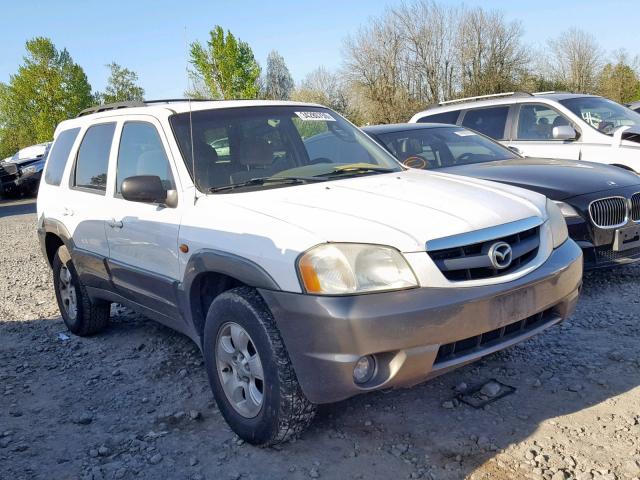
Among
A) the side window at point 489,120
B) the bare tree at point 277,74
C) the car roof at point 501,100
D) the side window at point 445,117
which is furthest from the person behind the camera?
the bare tree at point 277,74

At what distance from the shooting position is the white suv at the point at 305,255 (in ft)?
9.11

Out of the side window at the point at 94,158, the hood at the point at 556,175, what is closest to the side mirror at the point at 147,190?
the side window at the point at 94,158

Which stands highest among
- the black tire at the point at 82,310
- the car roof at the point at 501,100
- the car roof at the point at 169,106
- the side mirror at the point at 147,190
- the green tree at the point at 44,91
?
the green tree at the point at 44,91

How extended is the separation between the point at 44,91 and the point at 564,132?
137ft

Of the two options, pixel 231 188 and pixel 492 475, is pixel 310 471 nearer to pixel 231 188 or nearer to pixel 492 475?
pixel 492 475

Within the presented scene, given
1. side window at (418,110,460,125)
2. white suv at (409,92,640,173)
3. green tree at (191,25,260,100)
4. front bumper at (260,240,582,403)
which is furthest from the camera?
green tree at (191,25,260,100)

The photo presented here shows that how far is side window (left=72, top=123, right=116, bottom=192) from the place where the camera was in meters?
4.65

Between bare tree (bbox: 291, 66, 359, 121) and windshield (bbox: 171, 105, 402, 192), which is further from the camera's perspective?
bare tree (bbox: 291, 66, 359, 121)

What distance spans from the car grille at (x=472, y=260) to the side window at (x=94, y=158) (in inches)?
109

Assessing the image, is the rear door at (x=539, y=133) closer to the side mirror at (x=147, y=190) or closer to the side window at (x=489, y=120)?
the side window at (x=489, y=120)

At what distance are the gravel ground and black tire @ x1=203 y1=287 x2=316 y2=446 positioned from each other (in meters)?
0.15

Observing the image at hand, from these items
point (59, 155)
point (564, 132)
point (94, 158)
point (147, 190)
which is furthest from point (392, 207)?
point (564, 132)

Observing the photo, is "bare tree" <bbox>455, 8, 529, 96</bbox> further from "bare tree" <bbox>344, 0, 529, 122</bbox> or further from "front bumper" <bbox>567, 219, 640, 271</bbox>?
"front bumper" <bbox>567, 219, 640, 271</bbox>

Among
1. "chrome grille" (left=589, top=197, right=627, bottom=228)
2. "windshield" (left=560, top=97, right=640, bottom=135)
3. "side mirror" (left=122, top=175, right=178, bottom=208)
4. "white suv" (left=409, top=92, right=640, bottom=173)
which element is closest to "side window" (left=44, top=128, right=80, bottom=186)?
"side mirror" (left=122, top=175, right=178, bottom=208)
